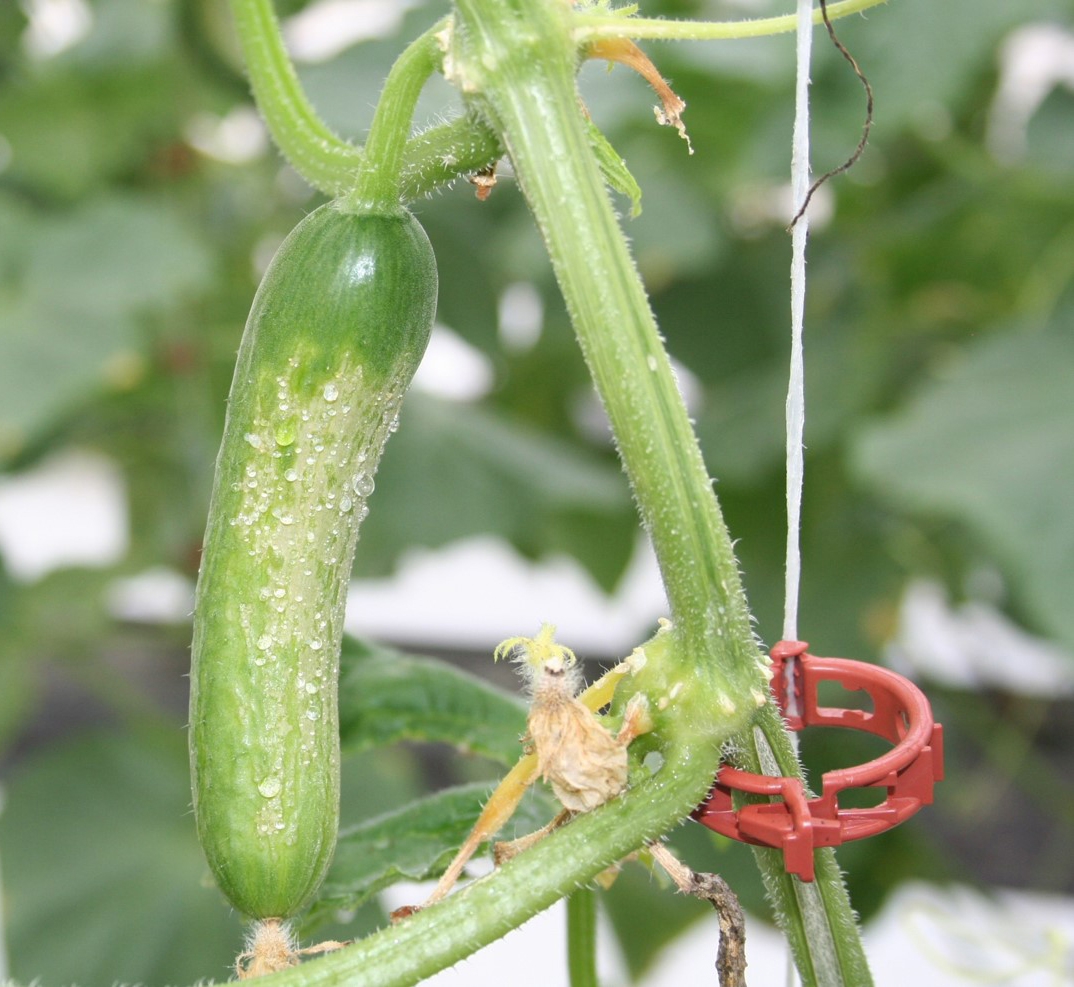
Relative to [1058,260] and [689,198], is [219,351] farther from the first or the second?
[1058,260]

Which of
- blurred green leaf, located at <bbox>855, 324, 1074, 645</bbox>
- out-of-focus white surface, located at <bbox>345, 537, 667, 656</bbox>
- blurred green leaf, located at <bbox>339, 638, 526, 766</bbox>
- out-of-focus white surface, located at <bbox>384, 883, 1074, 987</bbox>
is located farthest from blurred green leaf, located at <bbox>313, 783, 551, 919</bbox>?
out-of-focus white surface, located at <bbox>345, 537, 667, 656</bbox>

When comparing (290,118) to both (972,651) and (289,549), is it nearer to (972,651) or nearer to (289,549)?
(289,549)

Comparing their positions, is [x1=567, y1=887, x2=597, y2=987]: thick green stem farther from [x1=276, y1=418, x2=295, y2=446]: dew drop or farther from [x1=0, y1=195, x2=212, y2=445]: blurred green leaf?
[x1=0, y1=195, x2=212, y2=445]: blurred green leaf

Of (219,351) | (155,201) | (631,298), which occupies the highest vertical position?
(155,201)

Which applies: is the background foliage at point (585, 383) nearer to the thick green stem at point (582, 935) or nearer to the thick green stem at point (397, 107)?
the thick green stem at point (582, 935)

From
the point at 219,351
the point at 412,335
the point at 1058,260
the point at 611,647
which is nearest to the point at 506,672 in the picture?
the point at 611,647
